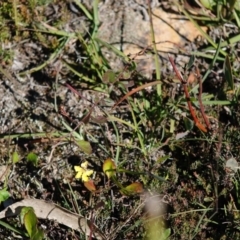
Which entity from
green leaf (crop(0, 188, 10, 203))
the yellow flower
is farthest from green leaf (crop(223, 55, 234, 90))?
green leaf (crop(0, 188, 10, 203))

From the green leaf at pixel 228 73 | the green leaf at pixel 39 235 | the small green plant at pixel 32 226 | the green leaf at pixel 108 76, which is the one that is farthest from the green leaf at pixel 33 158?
the green leaf at pixel 228 73

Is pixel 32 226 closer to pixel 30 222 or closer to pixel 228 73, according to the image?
pixel 30 222

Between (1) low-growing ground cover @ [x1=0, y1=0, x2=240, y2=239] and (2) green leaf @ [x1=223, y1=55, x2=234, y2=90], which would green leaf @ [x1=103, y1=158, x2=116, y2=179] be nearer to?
(1) low-growing ground cover @ [x1=0, y1=0, x2=240, y2=239]

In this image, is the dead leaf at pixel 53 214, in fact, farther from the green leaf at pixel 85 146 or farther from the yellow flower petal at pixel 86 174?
the green leaf at pixel 85 146

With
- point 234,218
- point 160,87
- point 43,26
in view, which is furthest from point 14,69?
point 234,218

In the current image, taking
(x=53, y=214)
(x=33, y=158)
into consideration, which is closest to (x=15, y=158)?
(x=33, y=158)

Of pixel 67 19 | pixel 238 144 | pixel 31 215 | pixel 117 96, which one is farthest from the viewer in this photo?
pixel 67 19

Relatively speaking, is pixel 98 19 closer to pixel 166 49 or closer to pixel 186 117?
pixel 166 49
